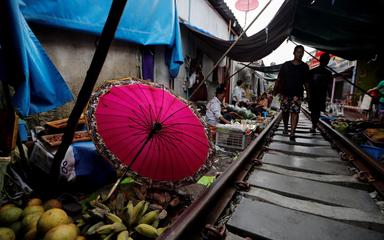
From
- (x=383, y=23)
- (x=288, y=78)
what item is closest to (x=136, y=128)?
(x=288, y=78)

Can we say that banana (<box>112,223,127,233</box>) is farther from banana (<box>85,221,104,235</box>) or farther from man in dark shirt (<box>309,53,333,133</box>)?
man in dark shirt (<box>309,53,333,133</box>)

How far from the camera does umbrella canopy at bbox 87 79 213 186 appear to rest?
2.74m

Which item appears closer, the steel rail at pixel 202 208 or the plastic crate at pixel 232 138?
the steel rail at pixel 202 208

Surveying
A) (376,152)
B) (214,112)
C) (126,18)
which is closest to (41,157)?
(126,18)

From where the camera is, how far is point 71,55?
14.9ft

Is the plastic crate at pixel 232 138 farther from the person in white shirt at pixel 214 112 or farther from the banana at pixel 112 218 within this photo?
the banana at pixel 112 218

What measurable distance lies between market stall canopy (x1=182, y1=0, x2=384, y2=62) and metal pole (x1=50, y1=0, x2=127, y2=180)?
4931 mm

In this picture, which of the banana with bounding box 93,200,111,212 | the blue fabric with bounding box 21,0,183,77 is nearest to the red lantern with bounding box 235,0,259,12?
the blue fabric with bounding box 21,0,183,77

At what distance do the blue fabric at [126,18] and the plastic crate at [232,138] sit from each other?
7.81 feet

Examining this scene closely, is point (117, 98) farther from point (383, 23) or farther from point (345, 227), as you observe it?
point (383, 23)

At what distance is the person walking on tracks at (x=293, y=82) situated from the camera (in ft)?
18.5

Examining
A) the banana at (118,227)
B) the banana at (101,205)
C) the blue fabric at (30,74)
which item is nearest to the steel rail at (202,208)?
the banana at (118,227)

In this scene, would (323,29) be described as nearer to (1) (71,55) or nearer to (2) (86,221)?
(1) (71,55)

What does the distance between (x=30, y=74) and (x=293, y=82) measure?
219 inches
